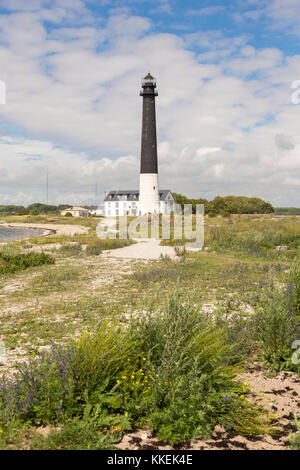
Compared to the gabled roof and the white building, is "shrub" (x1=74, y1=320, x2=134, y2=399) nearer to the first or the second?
the white building

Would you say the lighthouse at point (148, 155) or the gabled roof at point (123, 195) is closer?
the lighthouse at point (148, 155)

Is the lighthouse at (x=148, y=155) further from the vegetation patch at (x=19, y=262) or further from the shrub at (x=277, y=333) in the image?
the shrub at (x=277, y=333)

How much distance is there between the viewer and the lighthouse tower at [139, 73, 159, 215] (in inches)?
1624

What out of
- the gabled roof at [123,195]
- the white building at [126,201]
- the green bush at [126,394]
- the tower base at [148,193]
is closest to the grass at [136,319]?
the green bush at [126,394]

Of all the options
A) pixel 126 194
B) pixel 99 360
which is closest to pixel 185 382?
pixel 99 360

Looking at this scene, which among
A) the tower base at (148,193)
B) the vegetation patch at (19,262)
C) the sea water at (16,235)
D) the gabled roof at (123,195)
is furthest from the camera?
the gabled roof at (123,195)

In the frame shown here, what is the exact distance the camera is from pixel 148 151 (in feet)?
136

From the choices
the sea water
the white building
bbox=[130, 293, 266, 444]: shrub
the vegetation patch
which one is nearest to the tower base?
the sea water

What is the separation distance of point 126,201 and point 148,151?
24.9 m

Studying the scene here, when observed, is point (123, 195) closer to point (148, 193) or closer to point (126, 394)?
point (148, 193)

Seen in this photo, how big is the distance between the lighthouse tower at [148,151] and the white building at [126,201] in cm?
1720

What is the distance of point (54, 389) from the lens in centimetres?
318

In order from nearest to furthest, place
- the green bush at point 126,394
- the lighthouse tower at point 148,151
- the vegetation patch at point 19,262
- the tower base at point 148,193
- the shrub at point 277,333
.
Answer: the green bush at point 126,394 < the shrub at point 277,333 < the vegetation patch at point 19,262 < the lighthouse tower at point 148,151 < the tower base at point 148,193

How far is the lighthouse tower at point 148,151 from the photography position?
41250 mm
